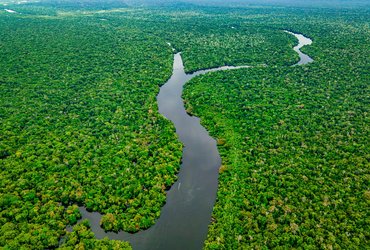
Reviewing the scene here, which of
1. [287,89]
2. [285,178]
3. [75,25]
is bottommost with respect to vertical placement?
[285,178]

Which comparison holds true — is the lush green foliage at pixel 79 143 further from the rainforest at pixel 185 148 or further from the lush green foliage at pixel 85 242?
the lush green foliage at pixel 85 242

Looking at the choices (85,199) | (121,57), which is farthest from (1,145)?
(121,57)

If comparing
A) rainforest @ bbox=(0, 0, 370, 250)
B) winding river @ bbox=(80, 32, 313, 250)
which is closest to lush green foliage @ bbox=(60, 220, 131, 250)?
rainforest @ bbox=(0, 0, 370, 250)

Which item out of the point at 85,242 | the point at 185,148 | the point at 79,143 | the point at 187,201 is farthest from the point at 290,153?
the point at 79,143

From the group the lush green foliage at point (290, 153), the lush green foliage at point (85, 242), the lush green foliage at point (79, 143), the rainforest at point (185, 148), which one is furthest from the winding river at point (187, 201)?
the lush green foliage at point (290, 153)

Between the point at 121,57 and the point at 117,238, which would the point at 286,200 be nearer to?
the point at 117,238

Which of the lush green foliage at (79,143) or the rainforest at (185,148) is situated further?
the lush green foliage at (79,143)
